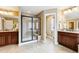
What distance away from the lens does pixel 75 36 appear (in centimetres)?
428

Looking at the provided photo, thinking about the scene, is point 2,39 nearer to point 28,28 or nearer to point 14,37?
point 14,37

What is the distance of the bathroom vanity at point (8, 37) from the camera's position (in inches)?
208

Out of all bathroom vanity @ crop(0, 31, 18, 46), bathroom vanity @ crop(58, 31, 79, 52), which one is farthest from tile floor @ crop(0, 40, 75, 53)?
bathroom vanity @ crop(0, 31, 18, 46)

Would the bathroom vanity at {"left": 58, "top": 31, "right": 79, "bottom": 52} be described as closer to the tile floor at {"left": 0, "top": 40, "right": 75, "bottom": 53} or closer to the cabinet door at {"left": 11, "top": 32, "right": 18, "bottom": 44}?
the tile floor at {"left": 0, "top": 40, "right": 75, "bottom": 53}

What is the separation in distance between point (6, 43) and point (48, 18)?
5886 mm

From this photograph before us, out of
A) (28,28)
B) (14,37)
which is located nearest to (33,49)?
(14,37)

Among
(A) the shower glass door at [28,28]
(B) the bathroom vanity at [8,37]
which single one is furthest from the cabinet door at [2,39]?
(A) the shower glass door at [28,28]

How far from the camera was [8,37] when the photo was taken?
5.71m

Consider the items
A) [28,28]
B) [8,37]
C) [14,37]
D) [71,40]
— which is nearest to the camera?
[71,40]

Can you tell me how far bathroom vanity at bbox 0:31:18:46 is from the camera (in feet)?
17.3

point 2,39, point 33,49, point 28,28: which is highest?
point 28,28

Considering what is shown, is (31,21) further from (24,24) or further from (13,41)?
(13,41)

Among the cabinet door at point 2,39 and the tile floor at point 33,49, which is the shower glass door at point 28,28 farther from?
the tile floor at point 33,49
